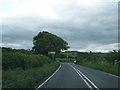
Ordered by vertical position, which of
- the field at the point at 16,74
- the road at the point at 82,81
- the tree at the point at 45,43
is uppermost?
the tree at the point at 45,43

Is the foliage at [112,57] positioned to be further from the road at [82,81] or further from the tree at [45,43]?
the tree at [45,43]

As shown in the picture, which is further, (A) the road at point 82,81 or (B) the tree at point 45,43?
(B) the tree at point 45,43

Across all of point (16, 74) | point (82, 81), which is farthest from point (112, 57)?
point (16, 74)

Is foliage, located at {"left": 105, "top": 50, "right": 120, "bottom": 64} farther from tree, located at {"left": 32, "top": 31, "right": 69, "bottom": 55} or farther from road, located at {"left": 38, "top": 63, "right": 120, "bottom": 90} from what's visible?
tree, located at {"left": 32, "top": 31, "right": 69, "bottom": 55}

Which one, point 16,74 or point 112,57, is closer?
point 16,74

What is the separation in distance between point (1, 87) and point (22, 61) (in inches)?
473

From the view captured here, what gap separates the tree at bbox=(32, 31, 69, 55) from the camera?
236 ft

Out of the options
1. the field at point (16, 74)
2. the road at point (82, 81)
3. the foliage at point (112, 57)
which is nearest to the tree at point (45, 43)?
the foliage at point (112, 57)

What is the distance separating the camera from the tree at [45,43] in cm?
7181

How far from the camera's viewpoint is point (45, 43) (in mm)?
72062

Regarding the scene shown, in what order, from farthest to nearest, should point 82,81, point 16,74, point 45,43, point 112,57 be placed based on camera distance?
1. point 45,43
2. point 112,57
3. point 82,81
4. point 16,74

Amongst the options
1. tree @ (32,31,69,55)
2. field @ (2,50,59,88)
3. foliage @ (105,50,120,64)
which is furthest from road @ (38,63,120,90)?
tree @ (32,31,69,55)

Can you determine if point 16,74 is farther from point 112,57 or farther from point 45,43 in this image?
point 45,43

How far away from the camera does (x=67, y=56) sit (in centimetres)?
15962
